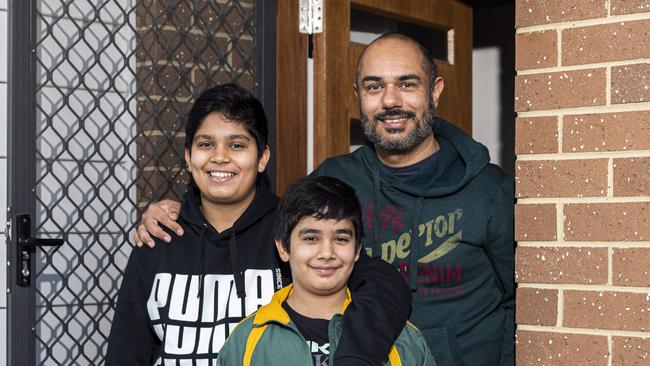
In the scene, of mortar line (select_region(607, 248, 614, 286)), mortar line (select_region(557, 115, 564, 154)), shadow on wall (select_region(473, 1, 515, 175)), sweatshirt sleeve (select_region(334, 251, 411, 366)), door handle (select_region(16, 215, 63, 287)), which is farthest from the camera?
shadow on wall (select_region(473, 1, 515, 175))

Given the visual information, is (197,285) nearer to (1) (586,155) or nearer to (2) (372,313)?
(2) (372,313)

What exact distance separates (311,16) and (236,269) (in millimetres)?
1334

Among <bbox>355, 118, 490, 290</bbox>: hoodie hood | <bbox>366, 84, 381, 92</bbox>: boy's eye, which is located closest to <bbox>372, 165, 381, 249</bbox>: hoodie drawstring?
<bbox>355, 118, 490, 290</bbox>: hoodie hood

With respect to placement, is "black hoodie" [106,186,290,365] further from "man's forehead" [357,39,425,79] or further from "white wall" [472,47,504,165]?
"white wall" [472,47,504,165]

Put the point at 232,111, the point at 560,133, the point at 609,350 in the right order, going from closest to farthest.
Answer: the point at 609,350 → the point at 560,133 → the point at 232,111

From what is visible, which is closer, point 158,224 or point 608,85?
point 608,85

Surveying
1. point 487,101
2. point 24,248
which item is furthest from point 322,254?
point 487,101

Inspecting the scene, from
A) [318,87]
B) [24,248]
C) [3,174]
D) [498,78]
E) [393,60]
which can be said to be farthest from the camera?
[498,78]

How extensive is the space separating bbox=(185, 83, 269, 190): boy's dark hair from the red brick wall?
2.52ft

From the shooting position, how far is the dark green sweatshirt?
2762 mm

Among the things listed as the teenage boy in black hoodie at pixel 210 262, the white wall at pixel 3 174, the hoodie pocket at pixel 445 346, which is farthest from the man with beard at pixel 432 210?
the white wall at pixel 3 174

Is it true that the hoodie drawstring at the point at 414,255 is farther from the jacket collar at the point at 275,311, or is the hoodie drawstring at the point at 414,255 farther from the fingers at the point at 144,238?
the fingers at the point at 144,238

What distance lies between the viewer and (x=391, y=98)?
9.26 feet

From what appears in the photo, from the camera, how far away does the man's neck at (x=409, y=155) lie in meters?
2.90
